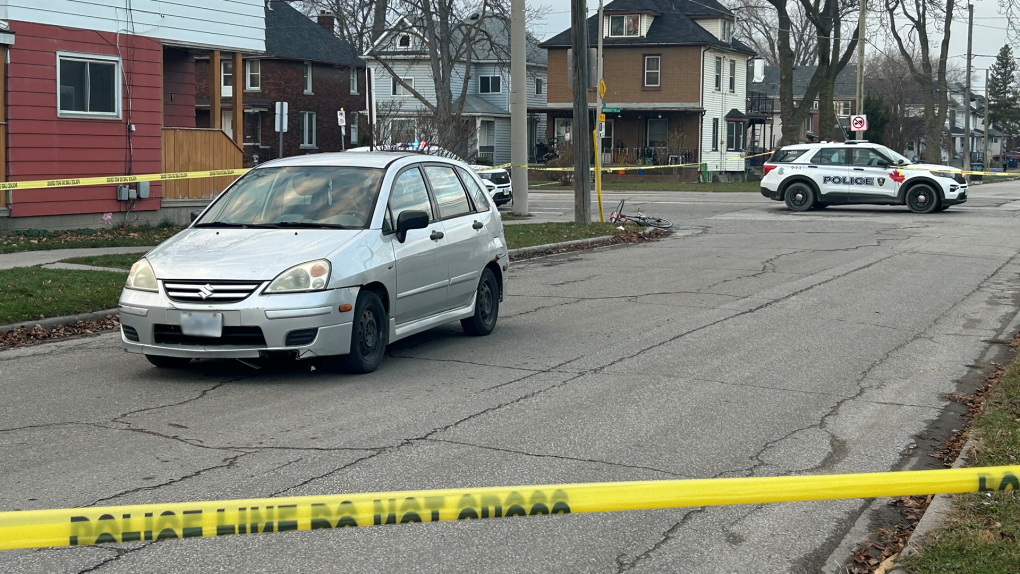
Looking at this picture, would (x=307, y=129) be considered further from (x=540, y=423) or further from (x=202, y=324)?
(x=540, y=423)

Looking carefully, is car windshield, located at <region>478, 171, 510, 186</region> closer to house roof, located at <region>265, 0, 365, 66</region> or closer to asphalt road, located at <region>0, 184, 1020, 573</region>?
asphalt road, located at <region>0, 184, 1020, 573</region>

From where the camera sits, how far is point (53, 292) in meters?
11.8

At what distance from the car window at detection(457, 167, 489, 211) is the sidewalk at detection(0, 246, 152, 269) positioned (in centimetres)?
647

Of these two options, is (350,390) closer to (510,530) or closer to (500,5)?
(510,530)

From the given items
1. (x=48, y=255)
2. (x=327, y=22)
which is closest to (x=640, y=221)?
(x=48, y=255)

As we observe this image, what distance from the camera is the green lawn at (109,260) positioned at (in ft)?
47.2

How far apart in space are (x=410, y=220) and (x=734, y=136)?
58.3m

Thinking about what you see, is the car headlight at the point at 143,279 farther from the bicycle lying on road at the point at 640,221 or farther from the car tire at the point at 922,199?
the car tire at the point at 922,199

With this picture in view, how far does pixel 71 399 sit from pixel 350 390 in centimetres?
188

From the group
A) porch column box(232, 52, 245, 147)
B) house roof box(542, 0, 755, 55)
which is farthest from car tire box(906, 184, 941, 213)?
house roof box(542, 0, 755, 55)

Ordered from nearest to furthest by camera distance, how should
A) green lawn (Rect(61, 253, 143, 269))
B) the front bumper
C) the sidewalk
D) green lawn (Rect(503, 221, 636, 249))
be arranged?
the front bumper
green lawn (Rect(61, 253, 143, 269))
the sidewalk
green lawn (Rect(503, 221, 636, 249))

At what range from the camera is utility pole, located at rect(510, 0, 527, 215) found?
80.0 feet

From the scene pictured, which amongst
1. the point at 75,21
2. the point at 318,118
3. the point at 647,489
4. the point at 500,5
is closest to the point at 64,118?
the point at 75,21

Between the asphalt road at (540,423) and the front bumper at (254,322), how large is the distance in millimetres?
286
